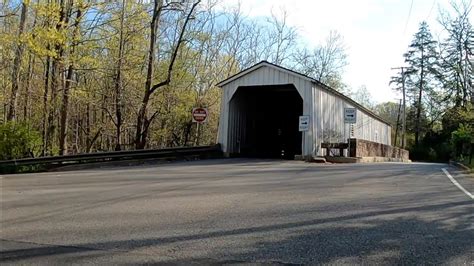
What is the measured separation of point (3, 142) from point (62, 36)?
5.32m

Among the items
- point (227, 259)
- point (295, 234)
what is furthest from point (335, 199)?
point (227, 259)

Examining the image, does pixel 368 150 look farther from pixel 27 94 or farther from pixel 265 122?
pixel 27 94

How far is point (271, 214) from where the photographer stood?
7.46 metres

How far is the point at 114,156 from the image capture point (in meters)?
19.5

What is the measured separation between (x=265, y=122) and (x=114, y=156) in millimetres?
12916

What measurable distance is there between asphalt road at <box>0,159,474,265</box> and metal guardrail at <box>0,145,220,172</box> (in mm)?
6312

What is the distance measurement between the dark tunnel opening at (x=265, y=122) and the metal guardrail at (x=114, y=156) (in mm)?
2444

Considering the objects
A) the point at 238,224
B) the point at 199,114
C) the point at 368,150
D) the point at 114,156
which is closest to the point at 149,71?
the point at 199,114

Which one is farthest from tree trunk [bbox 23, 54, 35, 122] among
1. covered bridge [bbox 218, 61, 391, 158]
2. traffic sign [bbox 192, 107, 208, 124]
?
covered bridge [bbox 218, 61, 391, 158]

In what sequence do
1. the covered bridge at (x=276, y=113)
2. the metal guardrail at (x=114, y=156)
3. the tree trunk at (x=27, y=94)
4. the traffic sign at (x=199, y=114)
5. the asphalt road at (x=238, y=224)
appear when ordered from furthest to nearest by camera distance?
1. the tree trunk at (x=27, y=94)
2. the covered bridge at (x=276, y=113)
3. the traffic sign at (x=199, y=114)
4. the metal guardrail at (x=114, y=156)
5. the asphalt road at (x=238, y=224)

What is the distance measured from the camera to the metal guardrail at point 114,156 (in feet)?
58.1

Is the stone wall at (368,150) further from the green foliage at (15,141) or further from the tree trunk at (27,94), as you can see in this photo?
the tree trunk at (27,94)

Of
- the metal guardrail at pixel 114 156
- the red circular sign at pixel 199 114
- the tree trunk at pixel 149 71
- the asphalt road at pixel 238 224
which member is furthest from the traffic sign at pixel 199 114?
the asphalt road at pixel 238 224

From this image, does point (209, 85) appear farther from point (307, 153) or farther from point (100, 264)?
point (100, 264)
